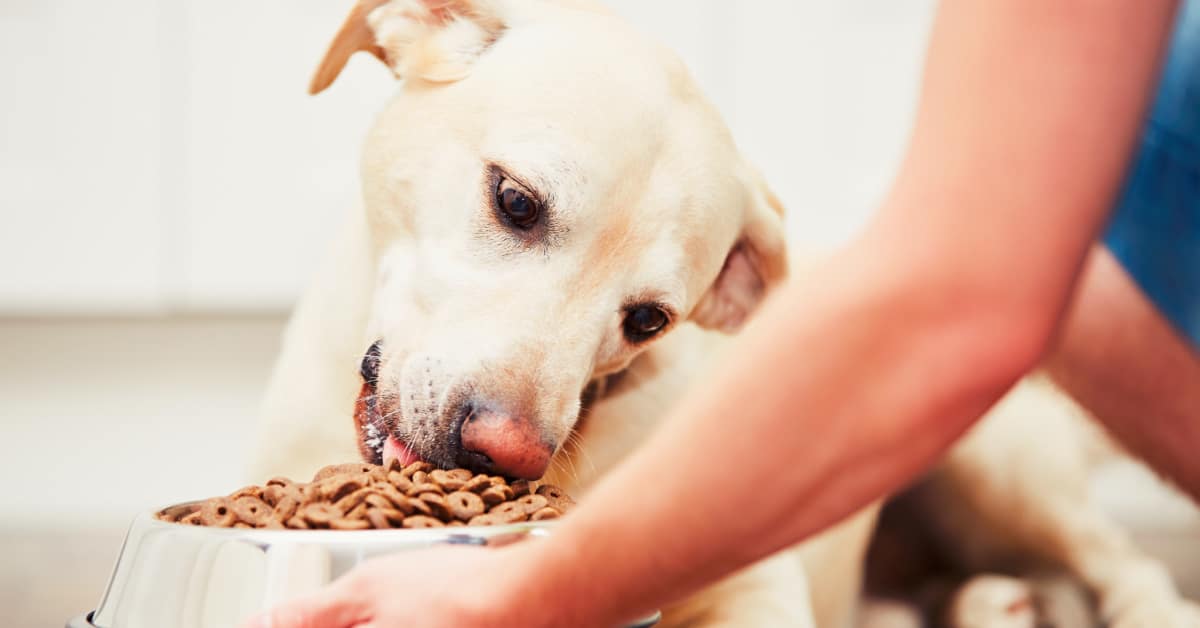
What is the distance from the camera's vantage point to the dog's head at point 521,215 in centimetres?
98

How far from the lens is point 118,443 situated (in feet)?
8.66

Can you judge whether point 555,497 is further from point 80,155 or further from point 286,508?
point 80,155

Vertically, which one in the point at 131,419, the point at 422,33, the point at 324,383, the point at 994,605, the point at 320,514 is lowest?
the point at 131,419

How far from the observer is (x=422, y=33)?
3.90 feet

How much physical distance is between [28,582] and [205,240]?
33.8 inches

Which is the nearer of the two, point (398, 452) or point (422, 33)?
point (398, 452)

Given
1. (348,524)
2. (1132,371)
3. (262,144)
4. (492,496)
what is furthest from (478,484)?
(262,144)

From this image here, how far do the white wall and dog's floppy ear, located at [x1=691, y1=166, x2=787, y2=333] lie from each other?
4.07ft

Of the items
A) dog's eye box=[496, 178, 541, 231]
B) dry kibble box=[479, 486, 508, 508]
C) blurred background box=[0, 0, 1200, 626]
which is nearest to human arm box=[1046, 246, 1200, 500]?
dog's eye box=[496, 178, 541, 231]

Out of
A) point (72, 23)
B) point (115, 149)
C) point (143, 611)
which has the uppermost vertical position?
point (143, 611)

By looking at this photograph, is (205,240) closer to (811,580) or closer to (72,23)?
(72,23)

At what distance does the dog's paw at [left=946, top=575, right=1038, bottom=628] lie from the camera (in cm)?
→ 162

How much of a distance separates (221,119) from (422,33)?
1.38m

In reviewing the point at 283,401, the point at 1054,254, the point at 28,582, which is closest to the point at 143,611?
the point at 283,401
